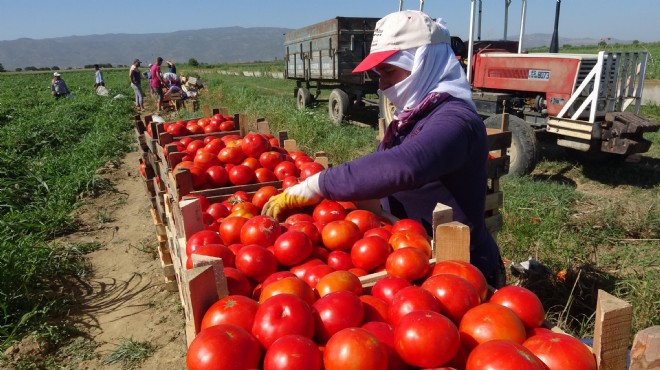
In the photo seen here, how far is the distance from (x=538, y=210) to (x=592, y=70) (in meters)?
2.67

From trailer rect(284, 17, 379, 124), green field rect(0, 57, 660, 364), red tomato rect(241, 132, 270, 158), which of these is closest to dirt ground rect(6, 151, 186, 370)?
green field rect(0, 57, 660, 364)

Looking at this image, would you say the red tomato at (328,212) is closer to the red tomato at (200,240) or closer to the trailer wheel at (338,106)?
the red tomato at (200,240)

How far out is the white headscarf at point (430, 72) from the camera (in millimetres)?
2145

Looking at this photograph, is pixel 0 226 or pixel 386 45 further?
pixel 0 226

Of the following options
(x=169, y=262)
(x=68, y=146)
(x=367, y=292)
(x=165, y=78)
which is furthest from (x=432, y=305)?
(x=165, y=78)

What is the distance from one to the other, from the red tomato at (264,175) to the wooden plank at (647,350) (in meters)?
2.68

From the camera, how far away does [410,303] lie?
136 cm

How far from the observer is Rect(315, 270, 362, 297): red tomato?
1.56m

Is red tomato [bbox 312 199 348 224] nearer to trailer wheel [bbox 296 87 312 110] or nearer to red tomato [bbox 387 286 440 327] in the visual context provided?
red tomato [bbox 387 286 440 327]

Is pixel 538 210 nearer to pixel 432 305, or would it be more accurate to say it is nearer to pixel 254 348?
pixel 432 305

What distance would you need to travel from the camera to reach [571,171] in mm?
7570

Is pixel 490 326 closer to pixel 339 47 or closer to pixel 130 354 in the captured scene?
pixel 130 354

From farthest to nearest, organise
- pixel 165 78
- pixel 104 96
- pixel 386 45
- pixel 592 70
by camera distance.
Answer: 1. pixel 104 96
2. pixel 165 78
3. pixel 592 70
4. pixel 386 45

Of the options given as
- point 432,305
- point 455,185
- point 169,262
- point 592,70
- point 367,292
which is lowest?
point 169,262
